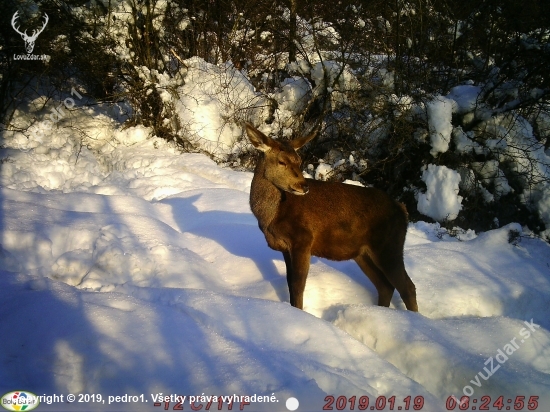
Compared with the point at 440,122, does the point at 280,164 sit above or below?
below

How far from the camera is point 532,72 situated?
897cm

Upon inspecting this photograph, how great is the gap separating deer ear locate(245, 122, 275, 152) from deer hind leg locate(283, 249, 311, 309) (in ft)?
3.94

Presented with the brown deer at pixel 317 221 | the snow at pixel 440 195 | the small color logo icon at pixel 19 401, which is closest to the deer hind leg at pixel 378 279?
the brown deer at pixel 317 221

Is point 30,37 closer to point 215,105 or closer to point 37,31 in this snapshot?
point 37,31

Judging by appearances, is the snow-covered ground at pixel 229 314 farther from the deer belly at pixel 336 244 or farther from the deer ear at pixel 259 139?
the deer ear at pixel 259 139

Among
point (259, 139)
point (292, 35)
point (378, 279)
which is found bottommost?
point (378, 279)

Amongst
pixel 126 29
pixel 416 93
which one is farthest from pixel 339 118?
pixel 126 29

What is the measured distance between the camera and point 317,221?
503 centimetres

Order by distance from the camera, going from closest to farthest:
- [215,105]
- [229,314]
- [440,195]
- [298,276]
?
1. [229,314]
2. [298,276]
3. [440,195]
4. [215,105]

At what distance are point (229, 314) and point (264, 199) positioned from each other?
1727 millimetres

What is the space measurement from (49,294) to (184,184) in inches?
214

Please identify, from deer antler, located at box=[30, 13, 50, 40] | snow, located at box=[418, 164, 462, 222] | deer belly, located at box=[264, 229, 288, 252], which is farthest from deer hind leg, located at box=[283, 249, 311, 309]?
deer antler, located at box=[30, 13, 50, 40]

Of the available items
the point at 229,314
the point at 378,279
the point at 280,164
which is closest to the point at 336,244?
the point at 378,279

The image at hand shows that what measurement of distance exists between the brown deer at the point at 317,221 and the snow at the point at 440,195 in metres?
4.66
